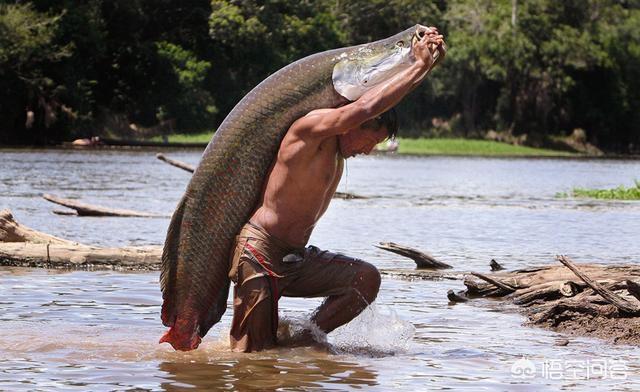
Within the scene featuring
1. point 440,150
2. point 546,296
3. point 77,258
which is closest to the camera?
point 546,296

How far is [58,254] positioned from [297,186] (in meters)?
4.57

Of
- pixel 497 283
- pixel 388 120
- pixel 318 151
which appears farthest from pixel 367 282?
pixel 497 283

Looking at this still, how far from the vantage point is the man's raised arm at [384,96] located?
281 inches

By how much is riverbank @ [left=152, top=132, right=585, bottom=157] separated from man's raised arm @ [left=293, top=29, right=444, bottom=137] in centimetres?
5327

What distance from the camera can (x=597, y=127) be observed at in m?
73.7

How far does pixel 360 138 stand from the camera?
7.44 metres

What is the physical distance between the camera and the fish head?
7.27 metres

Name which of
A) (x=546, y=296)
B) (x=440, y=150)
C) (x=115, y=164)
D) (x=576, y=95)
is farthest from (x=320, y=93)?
(x=576, y=95)

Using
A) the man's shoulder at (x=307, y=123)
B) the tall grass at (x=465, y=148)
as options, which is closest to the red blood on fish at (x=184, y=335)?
the man's shoulder at (x=307, y=123)

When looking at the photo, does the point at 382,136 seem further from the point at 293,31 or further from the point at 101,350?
the point at 293,31

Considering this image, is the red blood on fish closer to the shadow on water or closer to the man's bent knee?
the shadow on water

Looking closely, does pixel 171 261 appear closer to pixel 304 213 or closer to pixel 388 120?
pixel 304 213

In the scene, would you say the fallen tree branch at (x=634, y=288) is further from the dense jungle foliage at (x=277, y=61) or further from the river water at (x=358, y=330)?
the dense jungle foliage at (x=277, y=61)

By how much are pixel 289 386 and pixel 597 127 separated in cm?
6855
